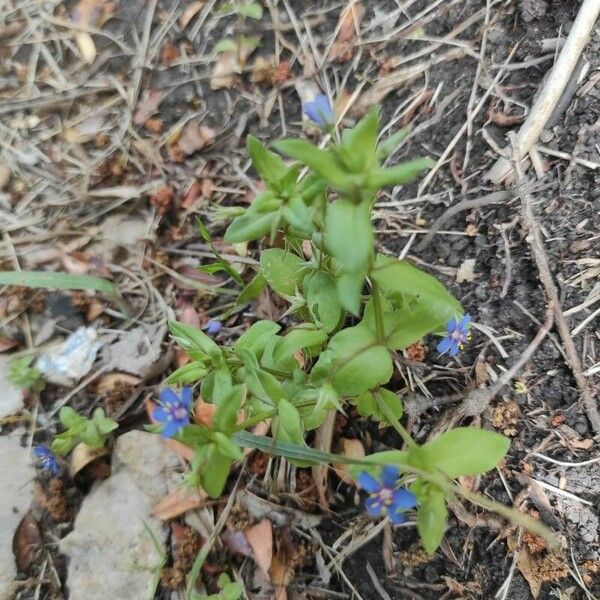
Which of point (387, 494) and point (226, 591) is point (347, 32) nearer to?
point (387, 494)

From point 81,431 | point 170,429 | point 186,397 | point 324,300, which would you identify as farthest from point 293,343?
point 81,431

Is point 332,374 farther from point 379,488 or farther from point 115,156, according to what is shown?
point 115,156

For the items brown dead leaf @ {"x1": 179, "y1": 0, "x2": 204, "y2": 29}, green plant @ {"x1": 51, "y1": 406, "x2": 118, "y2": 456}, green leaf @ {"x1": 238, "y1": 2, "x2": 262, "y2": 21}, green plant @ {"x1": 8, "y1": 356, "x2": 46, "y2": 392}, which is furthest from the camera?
brown dead leaf @ {"x1": 179, "y1": 0, "x2": 204, "y2": 29}

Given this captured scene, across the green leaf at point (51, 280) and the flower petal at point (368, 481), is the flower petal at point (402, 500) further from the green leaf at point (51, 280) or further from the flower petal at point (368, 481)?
the green leaf at point (51, 280)

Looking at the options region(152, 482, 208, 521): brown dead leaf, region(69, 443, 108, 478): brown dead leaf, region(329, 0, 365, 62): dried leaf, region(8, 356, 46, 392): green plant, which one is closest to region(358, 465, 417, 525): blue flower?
region(152, 482, 208, 521): brown dead leaf

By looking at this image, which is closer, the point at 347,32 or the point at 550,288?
the point at 550,288

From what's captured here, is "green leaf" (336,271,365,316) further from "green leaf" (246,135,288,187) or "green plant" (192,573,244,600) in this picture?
"green plant" (192,573,244,600)
